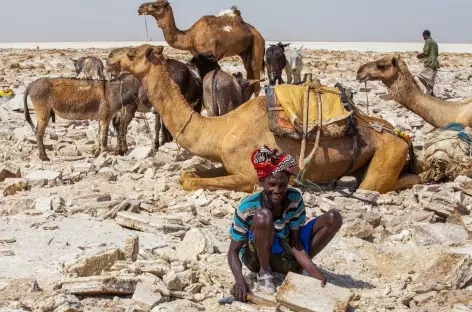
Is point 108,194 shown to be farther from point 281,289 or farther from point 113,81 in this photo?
point 113,81

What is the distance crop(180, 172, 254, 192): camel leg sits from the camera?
26.5 ft

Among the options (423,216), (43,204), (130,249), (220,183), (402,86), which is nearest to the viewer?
(130,249)

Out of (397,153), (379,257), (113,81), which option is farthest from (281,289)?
(113,81)

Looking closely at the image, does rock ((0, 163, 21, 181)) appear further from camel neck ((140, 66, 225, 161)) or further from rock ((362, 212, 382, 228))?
rock ((362, 212, 382, 228))

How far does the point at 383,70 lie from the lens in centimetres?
1156

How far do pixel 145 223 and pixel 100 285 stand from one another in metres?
2.04

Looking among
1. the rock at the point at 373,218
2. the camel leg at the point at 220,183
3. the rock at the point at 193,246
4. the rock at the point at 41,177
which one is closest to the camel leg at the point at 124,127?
the rock at the point at 41,177

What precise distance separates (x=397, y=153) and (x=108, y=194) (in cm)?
323

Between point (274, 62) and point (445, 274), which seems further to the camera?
point (274, 62)

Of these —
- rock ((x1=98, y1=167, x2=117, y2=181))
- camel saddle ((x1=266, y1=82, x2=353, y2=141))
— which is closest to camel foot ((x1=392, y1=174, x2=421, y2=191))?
camel saddle ((x1=266, y1=82, x2=353, y2=141))

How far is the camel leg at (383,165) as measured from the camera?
834 cm

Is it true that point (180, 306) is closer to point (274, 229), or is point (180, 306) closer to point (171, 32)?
point (274, 229)

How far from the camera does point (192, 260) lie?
221 inches

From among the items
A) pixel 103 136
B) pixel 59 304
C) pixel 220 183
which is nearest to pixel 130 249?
pixel 59 304
